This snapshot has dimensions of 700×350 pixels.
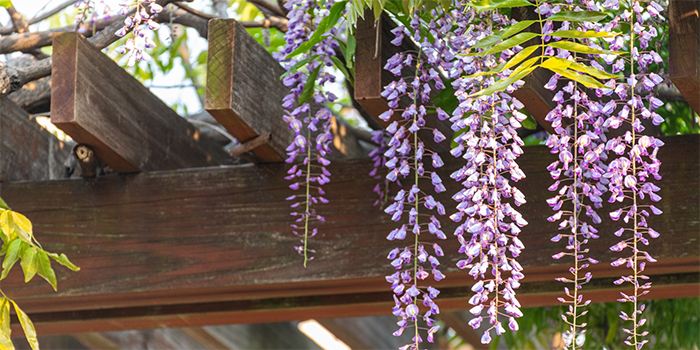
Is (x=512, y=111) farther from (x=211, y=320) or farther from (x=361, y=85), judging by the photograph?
(x=211, y=320)

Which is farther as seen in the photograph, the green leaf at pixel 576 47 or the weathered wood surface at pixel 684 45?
the weathered wood surface at pixel 684 45

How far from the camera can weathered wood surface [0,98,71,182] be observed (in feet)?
5.70

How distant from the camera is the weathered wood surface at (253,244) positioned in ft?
4.86

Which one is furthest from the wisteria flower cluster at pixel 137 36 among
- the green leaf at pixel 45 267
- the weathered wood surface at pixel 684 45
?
the weathered wood surface at pixel 684 45

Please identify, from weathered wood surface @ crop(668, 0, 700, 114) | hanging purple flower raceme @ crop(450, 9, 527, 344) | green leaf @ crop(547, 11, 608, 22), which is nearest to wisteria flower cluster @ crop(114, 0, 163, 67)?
hanging purple flower raceme @ crop(450, 9, 527, 344)

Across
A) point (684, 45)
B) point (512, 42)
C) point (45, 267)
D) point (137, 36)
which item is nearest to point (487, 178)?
point (512, 42)

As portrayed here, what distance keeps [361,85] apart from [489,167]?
25cm

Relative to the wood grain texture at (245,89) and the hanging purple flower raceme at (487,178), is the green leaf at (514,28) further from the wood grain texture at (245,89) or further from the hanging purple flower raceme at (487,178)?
the wood grain texture at (245,89)

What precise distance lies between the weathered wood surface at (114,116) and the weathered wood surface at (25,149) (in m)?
0.24

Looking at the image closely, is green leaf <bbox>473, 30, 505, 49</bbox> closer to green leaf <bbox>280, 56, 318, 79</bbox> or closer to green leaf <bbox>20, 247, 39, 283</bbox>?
green leaf <bbox>280, 56, 318, 79</bbox>

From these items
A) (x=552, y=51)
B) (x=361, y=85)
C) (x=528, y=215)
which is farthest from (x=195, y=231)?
(x=552, y=51)

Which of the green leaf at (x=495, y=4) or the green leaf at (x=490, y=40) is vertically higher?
the green leaf at (x=495, y=4)

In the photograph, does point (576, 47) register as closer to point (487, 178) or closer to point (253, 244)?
point (487, 178)

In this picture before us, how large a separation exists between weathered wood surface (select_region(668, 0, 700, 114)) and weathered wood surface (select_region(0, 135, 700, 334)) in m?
0.37
